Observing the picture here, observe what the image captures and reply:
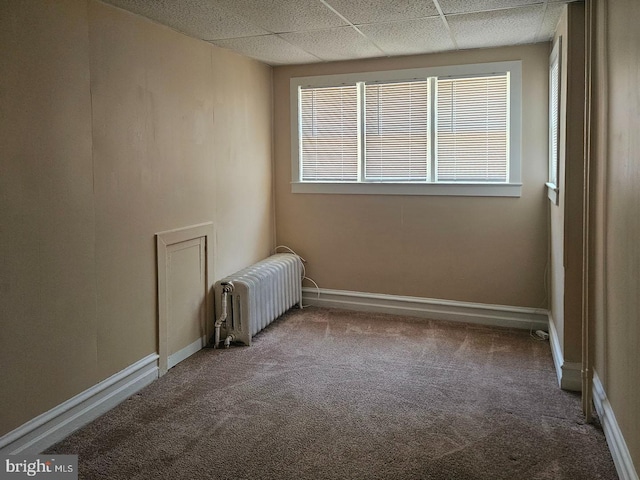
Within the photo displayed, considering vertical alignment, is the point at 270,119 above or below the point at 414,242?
above

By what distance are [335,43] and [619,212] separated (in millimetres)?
2566

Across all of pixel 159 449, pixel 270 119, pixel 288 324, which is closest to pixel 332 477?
pixel 159 449

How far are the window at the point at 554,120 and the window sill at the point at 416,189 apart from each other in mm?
376

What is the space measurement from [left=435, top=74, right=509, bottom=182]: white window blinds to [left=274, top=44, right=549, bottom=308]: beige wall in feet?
0.57

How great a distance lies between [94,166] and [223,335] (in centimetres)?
176

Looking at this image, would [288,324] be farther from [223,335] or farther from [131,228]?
[131,228]

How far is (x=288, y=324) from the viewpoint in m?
4.63

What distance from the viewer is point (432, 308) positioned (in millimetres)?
4789

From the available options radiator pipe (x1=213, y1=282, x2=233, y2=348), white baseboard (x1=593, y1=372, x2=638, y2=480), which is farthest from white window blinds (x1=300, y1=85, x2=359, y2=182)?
white baseboard (x1=593, y1=372, x2=638, y2=480)

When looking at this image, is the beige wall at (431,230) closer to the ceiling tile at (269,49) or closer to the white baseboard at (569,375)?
the ceiling tile at (269,49)

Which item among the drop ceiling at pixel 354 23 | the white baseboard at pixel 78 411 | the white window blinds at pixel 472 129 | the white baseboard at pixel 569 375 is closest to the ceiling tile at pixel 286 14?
the drop ceiling at pixel 354 23

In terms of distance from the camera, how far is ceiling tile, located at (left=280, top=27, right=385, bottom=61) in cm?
382

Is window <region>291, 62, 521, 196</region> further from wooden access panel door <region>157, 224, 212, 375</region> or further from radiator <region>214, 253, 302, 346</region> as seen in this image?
wooden access panel door <region>157, 224, 212, 375</region>

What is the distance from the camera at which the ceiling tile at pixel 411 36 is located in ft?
11.9
